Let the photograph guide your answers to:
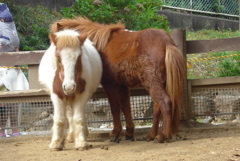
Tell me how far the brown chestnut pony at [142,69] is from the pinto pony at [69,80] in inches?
14.2

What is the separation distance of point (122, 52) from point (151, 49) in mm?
438

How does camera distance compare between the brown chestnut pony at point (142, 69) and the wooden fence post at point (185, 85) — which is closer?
the brown chestnut pony at point (142, 69)

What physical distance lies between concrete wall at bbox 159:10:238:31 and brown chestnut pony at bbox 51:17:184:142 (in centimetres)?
827

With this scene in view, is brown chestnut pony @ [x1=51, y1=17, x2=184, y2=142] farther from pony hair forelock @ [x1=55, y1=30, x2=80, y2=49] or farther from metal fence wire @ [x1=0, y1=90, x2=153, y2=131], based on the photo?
pony hair forelock @ [x1=55, y1=30, x2=80, y2=49]

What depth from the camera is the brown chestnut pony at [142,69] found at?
5.72m

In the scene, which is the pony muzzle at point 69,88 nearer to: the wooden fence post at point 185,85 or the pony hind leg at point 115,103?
the pony hind leg at point 115,103

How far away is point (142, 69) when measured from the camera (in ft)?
19.2

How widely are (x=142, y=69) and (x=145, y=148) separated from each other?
103cm

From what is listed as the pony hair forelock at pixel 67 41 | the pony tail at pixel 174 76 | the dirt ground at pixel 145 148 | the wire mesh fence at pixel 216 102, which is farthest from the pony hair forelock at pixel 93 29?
the wire mesh fence at pixel 216 102

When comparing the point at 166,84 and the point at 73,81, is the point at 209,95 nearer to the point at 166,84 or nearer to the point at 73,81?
the point at 166,84

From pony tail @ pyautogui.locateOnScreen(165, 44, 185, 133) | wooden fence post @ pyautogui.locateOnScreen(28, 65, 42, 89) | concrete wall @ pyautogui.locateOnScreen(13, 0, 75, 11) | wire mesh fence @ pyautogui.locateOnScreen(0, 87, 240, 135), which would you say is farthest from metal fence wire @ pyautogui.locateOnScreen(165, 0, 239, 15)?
pony tail @ pyautogui.locateOnScreen(165, 44, 185, 133)

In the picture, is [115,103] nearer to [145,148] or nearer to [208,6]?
[145,148]

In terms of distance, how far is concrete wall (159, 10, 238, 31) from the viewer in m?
14.6

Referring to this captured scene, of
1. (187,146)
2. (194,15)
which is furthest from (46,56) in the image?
(194,15)
